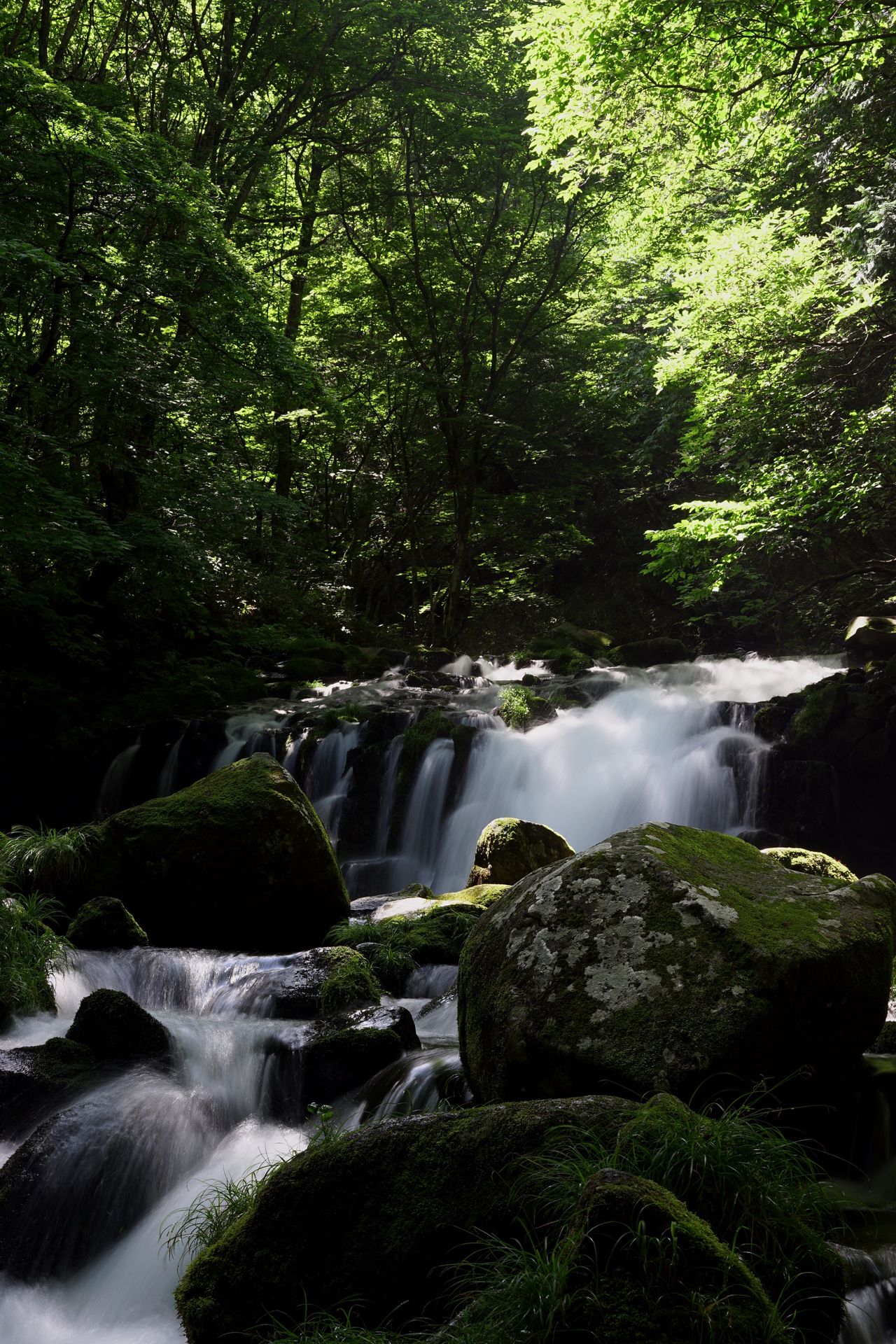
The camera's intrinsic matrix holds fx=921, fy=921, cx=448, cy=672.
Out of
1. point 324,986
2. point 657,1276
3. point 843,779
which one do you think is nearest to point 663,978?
point 657,1276

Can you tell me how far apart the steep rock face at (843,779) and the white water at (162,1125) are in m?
6.05

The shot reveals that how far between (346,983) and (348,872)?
562 cm

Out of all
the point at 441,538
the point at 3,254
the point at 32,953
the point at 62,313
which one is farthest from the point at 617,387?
the point at 32,953

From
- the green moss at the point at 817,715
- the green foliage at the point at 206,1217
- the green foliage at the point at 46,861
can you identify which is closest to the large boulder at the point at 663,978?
the green foliage at the point at 206,1217

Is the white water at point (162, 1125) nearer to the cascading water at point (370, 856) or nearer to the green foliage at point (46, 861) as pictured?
the cascading water at point (370, 856)

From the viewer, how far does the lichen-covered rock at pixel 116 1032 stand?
Result: 5066 mm

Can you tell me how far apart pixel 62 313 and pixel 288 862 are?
7.33 meters

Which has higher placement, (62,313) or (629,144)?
(629,144)

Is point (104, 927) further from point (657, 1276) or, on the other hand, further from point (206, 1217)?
point (657, 1276)

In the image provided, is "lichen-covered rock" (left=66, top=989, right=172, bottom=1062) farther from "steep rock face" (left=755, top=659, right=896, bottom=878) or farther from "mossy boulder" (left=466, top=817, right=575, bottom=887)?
"steep rock face" (left=755, top=659, right=896, bottom=878)

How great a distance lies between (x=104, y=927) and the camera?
22.2 ft

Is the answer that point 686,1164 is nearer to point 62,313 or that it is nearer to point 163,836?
point 163,836

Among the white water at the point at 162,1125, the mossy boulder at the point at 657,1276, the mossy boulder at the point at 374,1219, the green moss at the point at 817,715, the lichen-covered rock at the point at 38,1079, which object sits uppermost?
the green moss at the point at 817,715

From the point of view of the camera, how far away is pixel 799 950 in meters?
3.86
